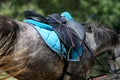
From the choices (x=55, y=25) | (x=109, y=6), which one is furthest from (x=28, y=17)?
(x=109, y=6)

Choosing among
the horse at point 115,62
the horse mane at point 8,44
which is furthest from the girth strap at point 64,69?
the horse at point 115,62

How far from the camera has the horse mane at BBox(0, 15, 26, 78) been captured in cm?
438


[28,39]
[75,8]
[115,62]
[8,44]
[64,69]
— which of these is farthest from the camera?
[75,8]

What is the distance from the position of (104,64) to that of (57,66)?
1.35m

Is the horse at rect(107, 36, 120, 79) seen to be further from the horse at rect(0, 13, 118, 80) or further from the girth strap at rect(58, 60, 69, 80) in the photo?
the girth strap at rect(58, 60, 69, 80)

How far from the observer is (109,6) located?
1313cm

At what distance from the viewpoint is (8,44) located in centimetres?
443

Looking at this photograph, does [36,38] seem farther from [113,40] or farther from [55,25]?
[113,40]

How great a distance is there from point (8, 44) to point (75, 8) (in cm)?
1038

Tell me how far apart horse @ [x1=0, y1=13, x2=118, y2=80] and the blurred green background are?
8.04 metres

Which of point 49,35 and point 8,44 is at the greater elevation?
point 49,35

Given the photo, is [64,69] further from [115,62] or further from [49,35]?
[115,62]

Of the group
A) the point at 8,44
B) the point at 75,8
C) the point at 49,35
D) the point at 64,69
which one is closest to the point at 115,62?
the point at 64,69

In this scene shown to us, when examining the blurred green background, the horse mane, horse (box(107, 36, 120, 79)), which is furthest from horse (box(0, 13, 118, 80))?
the blurred green background
